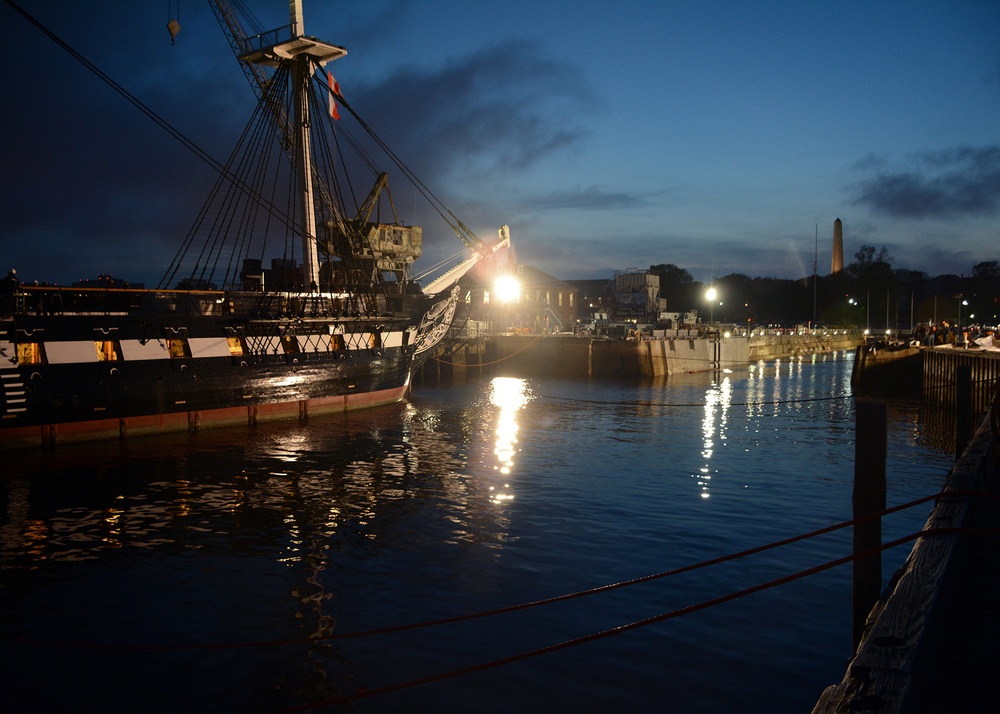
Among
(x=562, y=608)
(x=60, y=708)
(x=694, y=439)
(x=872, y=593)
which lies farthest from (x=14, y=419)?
(x=872, y=593)

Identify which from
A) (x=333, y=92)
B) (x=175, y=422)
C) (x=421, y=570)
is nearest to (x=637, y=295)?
(x=333, y=92)

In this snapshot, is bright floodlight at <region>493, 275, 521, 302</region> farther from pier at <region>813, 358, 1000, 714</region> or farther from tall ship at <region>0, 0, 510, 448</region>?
pier at <region>813, 358, 1000, 714</region>

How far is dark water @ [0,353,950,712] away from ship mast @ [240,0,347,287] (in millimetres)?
14525

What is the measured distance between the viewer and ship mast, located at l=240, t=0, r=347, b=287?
130 feet

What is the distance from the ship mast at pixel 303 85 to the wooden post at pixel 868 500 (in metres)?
34.9

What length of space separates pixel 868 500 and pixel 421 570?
27.5 ft

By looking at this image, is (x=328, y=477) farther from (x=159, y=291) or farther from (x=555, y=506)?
(x=159, y=291)

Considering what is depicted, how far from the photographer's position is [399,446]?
29.1 m

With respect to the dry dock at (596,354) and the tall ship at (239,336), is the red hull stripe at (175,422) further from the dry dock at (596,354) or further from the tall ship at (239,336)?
the dry dock at (596,354)

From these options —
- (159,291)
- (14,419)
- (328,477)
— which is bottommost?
(328,477)

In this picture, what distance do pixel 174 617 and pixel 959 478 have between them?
12.1 m

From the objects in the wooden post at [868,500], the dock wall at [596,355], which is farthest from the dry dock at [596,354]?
the wooden post at [868,500]

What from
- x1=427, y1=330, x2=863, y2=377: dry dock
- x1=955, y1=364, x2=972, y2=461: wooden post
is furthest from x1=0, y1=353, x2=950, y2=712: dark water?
x1=427, y1=330, x2=863, y2=377: dry dock

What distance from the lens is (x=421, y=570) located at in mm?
13430
